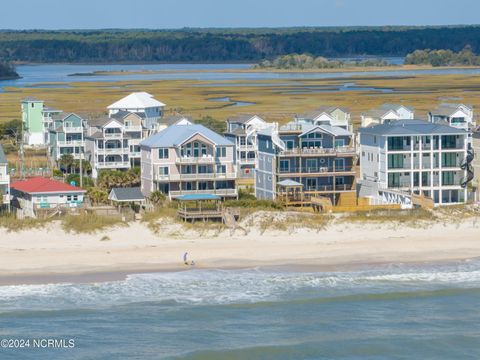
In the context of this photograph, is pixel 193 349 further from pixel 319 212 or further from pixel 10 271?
pixel 319 212

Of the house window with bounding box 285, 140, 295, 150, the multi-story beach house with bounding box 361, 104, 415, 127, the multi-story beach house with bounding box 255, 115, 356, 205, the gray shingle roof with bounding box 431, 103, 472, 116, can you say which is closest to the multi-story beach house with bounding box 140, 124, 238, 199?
the multi-story beach house with bounding box 255, 115, 356, 205

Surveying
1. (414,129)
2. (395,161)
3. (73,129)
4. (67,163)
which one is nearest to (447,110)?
(414,129)

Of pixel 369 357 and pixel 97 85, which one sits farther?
pixel 97 85

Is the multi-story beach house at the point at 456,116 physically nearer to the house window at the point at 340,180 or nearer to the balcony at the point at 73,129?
the house window at the point at 340,180

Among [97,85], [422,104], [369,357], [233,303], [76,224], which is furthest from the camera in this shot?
[97,85]

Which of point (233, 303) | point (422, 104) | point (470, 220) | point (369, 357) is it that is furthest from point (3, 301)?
point (422, 104)

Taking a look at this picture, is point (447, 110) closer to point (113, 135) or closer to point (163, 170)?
Answer: point (113, 135)

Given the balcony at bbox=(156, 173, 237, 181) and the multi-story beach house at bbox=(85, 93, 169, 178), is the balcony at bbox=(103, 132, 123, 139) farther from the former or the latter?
the balcony at bbox=(156, 173, 237, 181)
